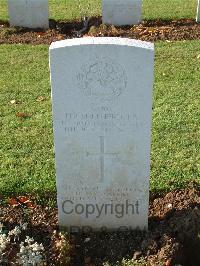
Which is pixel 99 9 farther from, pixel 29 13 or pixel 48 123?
pixel 48 123

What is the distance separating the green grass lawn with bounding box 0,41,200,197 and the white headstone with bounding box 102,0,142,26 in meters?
2.23

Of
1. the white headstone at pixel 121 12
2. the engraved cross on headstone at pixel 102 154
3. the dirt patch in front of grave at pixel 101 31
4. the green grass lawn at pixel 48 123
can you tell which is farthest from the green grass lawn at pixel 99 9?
the engraved cross on headstone at pixel 102 154

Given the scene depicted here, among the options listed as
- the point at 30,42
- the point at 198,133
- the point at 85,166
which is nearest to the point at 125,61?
the point at 85,166

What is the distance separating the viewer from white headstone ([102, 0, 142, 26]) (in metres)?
11.2

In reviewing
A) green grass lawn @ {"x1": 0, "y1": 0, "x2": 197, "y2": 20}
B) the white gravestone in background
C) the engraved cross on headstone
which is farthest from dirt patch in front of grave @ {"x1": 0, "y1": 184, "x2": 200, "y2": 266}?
green grass lawn @ {"x1": 0, "y1": 0, "x2": 197, "y2": 20}

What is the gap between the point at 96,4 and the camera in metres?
13.4

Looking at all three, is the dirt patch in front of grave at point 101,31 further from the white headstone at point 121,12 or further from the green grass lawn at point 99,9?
the green grass lawn at point 99,9

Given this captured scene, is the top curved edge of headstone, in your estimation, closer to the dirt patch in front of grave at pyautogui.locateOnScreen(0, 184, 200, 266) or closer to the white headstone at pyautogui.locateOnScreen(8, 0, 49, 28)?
the dirt patch in front of grave at pyautogui.locateOnScreen(0, 184, 200, 266)

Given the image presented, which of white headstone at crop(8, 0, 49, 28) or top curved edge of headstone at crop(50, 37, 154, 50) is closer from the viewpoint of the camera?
top curved edge of headstone at crop(50, 37, 154, 50)

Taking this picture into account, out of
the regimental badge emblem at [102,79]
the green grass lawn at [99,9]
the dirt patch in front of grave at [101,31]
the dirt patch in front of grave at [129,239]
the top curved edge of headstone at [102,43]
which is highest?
the top curved edge of headstone at [102,43]

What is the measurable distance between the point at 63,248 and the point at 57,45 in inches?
62.5

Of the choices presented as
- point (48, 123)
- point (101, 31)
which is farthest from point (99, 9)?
point (48, 123)

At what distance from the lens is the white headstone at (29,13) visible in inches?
445

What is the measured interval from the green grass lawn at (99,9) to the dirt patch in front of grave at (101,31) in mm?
590
